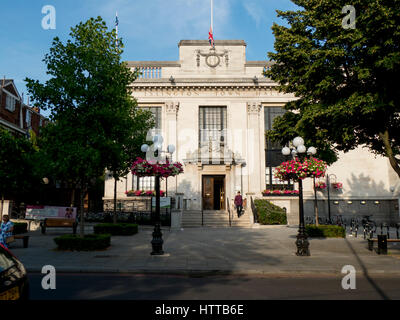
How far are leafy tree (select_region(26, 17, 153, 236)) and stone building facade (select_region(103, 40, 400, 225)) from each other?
1535cm

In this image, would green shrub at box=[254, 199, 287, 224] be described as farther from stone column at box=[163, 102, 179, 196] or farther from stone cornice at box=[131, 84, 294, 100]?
stone cornice at box=[131, 84, 294, 100]

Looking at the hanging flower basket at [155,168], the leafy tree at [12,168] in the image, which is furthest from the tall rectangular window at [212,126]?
the hanging flower basket at [155,168]

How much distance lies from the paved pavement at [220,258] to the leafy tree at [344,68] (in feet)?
13.8

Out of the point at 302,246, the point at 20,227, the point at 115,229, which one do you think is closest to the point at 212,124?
the point at 115,229

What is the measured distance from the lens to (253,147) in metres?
30.8

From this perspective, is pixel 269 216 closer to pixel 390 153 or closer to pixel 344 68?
pixel 390 153

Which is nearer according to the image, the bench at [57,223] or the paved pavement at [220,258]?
the paved pavement at [220,258]

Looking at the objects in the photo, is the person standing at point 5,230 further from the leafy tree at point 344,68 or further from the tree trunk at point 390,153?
the tree trunk at point 390,153

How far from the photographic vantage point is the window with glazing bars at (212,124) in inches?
1228

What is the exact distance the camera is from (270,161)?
31062 mm

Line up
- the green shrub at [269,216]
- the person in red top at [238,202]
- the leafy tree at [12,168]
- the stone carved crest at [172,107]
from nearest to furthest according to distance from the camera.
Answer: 1. the leafy tree at [12,168]
2. the green shrub at [269,216]
3. the person in red top at [238,202]
4. the stone carved crest at [172,107]

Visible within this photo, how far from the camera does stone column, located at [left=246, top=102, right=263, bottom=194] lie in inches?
1180

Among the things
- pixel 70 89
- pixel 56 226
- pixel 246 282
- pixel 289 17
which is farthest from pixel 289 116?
pixel 56 226

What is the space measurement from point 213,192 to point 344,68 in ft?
63.7
